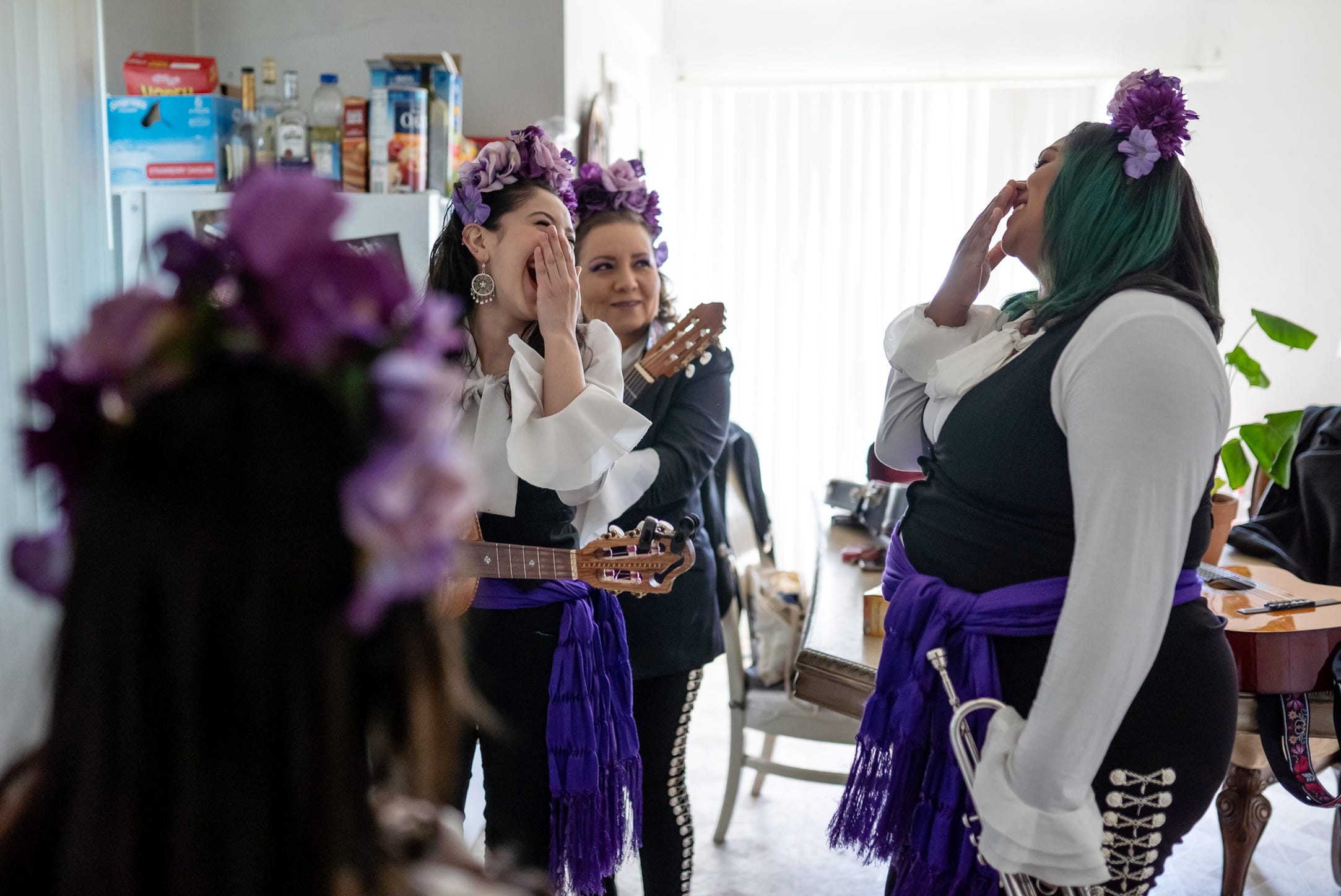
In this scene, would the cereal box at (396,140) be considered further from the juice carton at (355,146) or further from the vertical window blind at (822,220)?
the vertical window blind at (822,220)

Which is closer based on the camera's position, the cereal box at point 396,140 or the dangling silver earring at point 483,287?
the dangling silver earring at point 483,287

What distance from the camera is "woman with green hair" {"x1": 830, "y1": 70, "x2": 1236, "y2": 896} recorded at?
0.96 meters

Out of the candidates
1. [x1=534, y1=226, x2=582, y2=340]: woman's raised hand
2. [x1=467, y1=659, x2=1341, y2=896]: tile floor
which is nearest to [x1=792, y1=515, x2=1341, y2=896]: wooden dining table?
[x1=467, y1=659, x2=1341, y2=896]: tile floor

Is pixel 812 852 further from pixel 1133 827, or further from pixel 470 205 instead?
pixel 470 205

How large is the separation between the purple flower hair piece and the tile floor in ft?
4.45

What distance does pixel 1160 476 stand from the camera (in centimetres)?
94

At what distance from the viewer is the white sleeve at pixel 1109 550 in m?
0.95

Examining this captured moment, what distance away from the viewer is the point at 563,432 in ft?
4.34

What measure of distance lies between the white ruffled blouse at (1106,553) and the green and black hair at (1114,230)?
0.34ft

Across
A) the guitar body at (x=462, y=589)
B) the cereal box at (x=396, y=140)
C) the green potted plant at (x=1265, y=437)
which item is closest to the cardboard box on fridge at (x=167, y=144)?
the cereal box at (x=396, y=140)

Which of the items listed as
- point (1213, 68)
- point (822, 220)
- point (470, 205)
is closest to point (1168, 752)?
point (470, 205)

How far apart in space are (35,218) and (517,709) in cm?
131

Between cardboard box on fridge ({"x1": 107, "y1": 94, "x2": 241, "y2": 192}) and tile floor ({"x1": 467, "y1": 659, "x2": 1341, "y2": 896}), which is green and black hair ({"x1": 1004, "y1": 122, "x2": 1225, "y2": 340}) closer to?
tile floor ({"x1": 467, "y1": 659, "x2": 1341, "y2": 896})

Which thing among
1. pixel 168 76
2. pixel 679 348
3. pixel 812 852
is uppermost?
pixel 168 76
